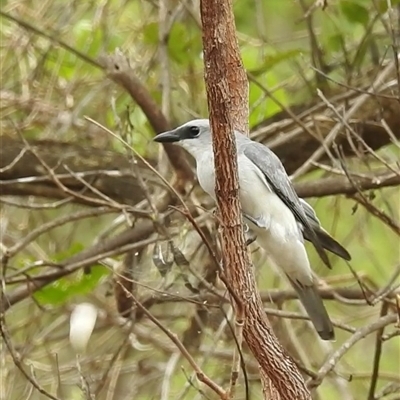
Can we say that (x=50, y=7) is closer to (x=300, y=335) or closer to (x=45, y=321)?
(x=45, y=321)

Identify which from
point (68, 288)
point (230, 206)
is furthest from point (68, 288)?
point (230, 206)

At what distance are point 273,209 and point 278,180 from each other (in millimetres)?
81

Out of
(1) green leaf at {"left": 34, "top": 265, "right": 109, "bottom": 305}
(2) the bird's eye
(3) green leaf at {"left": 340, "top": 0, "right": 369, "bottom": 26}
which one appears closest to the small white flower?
(2) the bird's eye

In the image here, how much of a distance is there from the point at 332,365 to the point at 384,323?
20 cm

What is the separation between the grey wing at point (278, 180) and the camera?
7.36 feet

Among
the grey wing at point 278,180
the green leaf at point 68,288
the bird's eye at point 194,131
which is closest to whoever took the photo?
the grey wing at point 278,180

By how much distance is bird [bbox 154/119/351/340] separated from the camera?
2.25m

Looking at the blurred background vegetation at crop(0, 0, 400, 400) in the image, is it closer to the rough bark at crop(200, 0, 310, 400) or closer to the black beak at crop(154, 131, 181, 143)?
the black beak at crop(154, 131, 181, 143)

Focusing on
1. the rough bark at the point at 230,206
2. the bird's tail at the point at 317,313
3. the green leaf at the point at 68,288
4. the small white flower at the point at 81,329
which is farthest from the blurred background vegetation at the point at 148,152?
the rough bark at the point at 230,206

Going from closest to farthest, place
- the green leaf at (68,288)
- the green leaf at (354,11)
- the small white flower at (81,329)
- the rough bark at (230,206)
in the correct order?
the rough bark at (230,206) → the small white flower at (81,329) → the green leaf at (68,288) → the green leaf at (354,11)

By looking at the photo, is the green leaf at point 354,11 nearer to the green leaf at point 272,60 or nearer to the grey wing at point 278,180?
the green leaf at point 272,60

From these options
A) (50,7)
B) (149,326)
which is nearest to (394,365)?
(149,326)

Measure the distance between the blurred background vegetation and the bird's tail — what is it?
12.5 inches

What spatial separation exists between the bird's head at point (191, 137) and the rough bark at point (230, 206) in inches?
25.2
